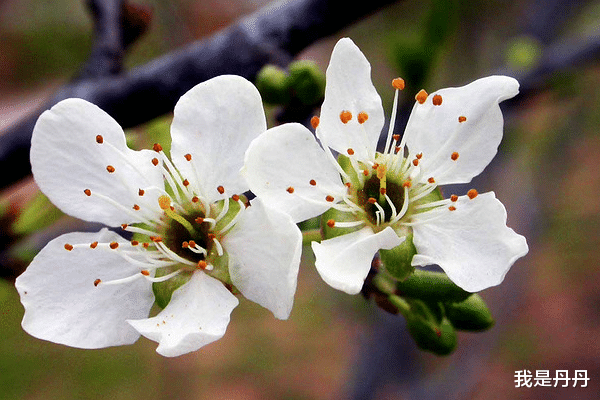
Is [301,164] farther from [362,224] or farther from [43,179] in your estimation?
[43,179]

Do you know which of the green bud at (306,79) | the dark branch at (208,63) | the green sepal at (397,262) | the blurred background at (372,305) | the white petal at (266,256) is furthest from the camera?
the blurred background at (372,305)

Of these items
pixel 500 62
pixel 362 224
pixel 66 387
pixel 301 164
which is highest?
pixel 301 164

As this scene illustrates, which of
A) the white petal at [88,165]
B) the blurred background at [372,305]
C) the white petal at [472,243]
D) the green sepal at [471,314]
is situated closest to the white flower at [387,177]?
the white petal at [472,243]

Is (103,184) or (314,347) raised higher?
(103,184)

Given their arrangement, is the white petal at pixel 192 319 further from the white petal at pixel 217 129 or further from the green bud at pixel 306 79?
the green bud at pixel 306 79

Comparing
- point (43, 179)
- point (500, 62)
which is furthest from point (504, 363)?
point (43, 179)

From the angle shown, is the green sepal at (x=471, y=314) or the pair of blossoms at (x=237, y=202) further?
the green sepal at (x=471, y=314)

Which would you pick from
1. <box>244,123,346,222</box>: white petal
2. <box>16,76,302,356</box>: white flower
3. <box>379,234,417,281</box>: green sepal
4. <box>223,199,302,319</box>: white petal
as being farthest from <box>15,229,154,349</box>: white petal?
<box>379,234,417,281</box>: green sepal
